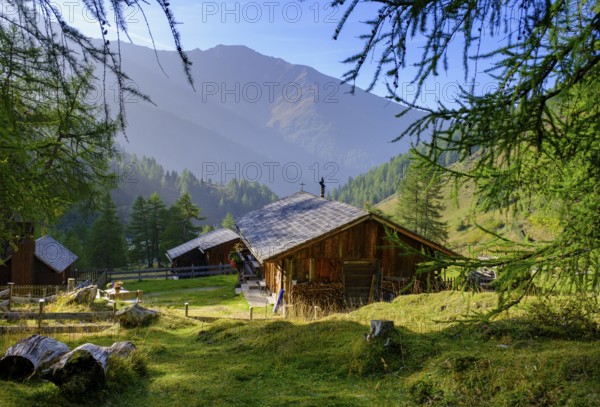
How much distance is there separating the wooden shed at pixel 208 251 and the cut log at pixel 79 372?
33.8m

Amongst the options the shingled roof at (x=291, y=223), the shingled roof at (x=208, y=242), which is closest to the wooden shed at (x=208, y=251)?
the shingled roof at (x=208, y=242)

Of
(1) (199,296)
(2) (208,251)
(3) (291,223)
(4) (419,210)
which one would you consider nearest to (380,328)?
(3) (291,223)

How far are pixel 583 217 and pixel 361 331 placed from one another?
6407 mm

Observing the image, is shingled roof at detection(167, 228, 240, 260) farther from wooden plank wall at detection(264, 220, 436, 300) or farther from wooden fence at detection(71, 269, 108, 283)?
wooden plank wall at detection(264, 220, 436, 300)

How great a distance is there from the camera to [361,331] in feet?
32.9

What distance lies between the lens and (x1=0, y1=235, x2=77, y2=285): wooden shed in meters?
25.4

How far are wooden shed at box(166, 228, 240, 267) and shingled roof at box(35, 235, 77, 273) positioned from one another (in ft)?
37.1

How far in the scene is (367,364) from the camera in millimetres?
8055

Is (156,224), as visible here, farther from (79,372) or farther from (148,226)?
(79,372)

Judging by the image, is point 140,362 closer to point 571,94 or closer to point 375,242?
point 571,94

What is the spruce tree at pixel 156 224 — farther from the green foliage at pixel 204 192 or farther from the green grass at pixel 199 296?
the green foliage at pixel 204 192

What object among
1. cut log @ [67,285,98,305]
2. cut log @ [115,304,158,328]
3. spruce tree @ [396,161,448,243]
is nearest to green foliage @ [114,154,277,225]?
spruce tree @ [396,161,448,243]

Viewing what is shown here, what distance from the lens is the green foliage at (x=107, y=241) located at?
50906 mm

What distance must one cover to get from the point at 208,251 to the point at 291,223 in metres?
22.7
